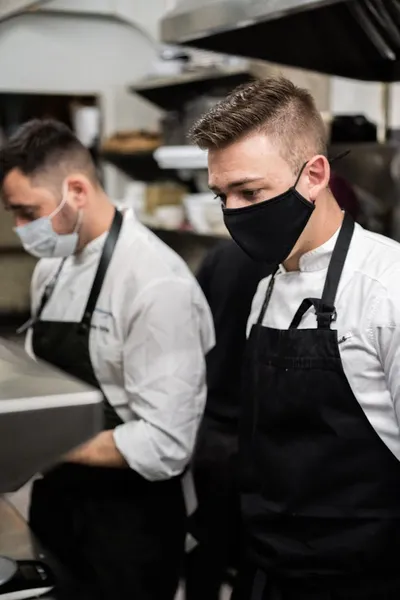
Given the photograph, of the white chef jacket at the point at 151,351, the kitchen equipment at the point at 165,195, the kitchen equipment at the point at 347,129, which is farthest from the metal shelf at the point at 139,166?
the white chef jacket at the point at 151,351

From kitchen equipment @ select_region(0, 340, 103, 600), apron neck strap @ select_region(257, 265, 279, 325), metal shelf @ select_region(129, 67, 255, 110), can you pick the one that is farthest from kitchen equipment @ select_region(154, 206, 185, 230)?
kitchen equipment @ select_region(0, 340, 103, 600)

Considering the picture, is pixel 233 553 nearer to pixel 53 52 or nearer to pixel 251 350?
pixel 251 350

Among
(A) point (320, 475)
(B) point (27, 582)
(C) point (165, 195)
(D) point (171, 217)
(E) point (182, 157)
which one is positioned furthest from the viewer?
(C) point (165, 195)

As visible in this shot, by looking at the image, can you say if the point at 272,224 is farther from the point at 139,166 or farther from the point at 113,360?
the point at 139,166

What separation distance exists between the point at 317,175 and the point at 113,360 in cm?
59

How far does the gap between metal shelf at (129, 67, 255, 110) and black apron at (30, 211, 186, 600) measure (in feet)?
4.17

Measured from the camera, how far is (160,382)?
4.95 ft

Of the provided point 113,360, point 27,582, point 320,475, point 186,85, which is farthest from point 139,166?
point 27,582

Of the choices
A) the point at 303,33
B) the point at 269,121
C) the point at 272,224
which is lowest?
the point at 272,224

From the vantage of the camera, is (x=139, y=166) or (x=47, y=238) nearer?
(x=47, y=238)

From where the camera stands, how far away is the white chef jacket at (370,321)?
46.1 inches

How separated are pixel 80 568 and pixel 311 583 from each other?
47 centimetres

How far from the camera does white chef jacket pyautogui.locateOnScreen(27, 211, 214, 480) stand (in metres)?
1.51

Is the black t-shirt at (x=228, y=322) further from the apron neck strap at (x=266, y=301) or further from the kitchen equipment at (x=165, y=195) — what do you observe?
the kitchen equipment at (x=165, y=195)
